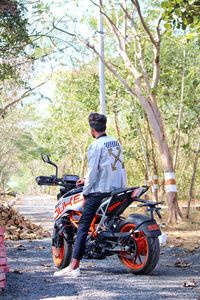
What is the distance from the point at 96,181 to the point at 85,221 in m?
0.49

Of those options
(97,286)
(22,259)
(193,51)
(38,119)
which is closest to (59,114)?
(38,119)

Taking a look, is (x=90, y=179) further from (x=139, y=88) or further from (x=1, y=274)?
(x=139, y=88)

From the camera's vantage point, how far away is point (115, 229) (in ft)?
21.9

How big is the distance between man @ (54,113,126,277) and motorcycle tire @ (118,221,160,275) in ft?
1.40

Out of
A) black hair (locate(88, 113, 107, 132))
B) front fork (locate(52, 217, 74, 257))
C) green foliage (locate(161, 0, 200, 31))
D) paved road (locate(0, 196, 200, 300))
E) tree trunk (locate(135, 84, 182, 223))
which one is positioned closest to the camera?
paved road (locate(0, 196, 200, 300))

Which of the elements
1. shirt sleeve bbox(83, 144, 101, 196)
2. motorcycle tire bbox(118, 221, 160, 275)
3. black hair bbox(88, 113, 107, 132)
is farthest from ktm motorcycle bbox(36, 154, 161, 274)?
black hair bbox(88, 113, 107, 132)

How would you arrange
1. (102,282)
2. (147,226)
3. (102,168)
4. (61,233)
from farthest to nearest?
(61,233) → (102,168) → (147,226) → (102,282)

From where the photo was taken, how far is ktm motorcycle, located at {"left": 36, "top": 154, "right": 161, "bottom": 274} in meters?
6.40

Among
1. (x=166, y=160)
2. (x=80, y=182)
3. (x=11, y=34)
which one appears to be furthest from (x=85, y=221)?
(x=11, y=34)

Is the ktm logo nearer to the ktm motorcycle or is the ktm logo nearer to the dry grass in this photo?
the ktm motorcycle

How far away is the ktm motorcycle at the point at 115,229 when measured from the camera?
21.0 ft

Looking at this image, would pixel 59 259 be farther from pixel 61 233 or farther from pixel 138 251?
pixel 138 251

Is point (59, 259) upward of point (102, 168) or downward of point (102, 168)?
downward

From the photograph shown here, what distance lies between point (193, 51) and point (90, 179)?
13.1 m
